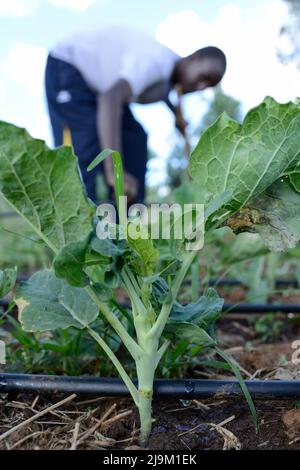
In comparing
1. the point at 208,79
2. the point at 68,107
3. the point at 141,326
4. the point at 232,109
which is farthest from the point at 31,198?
the point at 232,109

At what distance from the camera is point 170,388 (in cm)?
81

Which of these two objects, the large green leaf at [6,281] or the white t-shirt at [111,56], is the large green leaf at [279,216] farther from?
the white t-shirt at [111,56]

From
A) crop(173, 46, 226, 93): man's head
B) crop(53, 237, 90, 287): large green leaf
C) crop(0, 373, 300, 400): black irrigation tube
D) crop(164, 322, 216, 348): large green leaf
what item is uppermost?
crop(173, 46, 226, 93): man's head

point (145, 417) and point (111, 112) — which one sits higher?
point (111, 112)

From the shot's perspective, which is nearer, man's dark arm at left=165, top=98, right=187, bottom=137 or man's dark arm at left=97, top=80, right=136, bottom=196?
man's dark arm at left=97, top=80, right=136, bottom=196

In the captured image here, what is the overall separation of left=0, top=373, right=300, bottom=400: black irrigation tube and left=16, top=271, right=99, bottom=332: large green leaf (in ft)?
0.38

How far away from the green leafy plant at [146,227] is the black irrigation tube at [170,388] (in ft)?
0.16

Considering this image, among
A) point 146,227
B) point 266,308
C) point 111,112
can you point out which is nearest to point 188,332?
point 146,227

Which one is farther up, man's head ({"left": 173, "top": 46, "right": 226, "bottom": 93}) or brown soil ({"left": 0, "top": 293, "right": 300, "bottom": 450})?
man's head ({"left": 173, "top": 46, "right": 226, "bottom": 93})

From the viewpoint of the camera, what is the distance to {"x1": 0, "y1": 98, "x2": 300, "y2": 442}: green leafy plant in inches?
26.0

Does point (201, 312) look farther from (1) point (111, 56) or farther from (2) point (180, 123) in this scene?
(2) point (180, 123)

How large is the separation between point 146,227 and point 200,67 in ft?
7.89

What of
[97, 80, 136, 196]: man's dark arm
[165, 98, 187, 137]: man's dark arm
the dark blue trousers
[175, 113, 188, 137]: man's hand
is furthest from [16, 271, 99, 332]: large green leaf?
[175, 113, 188, 137]: man's hand

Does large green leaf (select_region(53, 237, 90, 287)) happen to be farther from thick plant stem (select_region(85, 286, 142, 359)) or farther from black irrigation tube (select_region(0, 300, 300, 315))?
black irrigation tube (select_region(0, 300, 300, 315))
